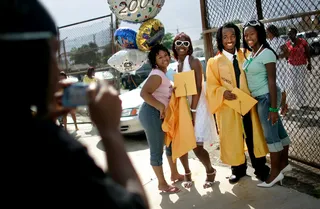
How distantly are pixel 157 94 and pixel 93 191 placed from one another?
297cm

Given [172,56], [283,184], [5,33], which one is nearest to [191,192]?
[283,184]

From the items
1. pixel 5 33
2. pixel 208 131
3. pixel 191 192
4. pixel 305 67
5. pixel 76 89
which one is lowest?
pixel 191 192

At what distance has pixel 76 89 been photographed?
1.05 metres

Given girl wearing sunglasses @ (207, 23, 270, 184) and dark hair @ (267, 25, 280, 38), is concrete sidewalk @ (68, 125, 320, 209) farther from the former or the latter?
dark hair @ (267, 25, 280, 38)

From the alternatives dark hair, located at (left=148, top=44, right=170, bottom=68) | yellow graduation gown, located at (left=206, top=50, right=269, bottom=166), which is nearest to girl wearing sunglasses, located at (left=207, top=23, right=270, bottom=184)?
yellow graduation gown, located at (left=206, top=50, right=269, bottom=166)

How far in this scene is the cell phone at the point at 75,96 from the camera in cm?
105

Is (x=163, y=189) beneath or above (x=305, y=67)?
beneath

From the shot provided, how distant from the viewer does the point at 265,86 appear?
140 inches

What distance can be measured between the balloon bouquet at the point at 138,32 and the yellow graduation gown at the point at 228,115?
74cm

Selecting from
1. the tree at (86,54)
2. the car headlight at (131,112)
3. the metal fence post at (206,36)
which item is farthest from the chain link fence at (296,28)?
the tree at (86,54)

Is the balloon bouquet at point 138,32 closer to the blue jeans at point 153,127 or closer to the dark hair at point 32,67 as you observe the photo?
the blue jeans at point 153,127

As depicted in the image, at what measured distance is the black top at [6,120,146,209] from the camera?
88cm

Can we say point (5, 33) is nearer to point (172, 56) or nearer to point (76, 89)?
point (76, 89)

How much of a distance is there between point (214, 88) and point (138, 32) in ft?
3.53
